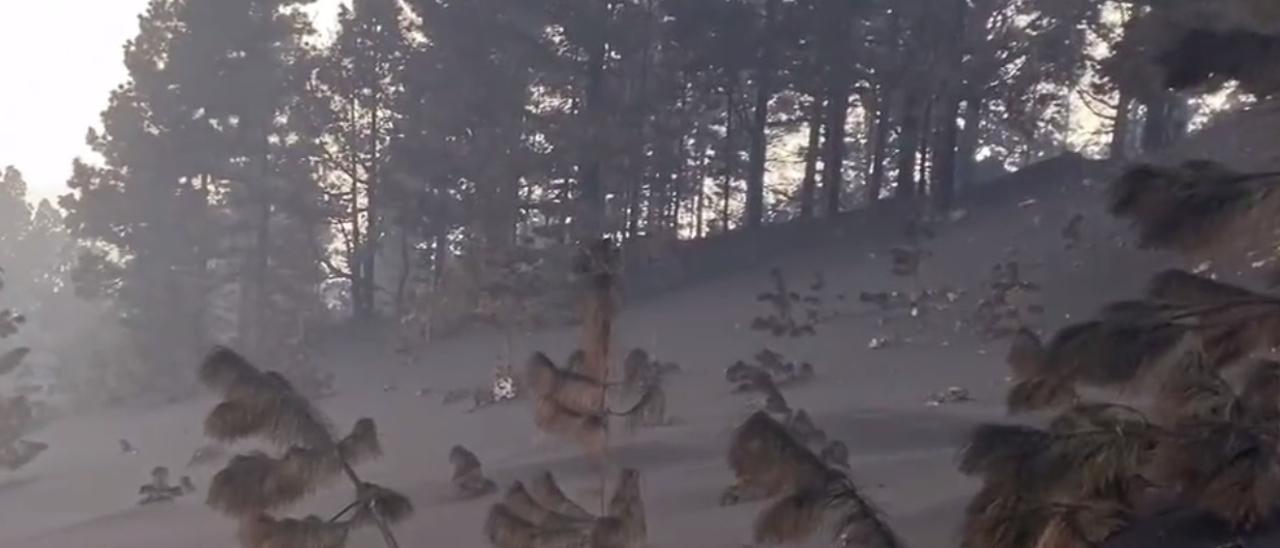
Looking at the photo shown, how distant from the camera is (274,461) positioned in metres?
11.8

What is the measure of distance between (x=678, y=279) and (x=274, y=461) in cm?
3208

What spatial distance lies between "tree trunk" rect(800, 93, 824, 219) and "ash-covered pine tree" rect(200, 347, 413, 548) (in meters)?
33.6

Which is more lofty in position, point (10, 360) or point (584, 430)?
point (584, 430)

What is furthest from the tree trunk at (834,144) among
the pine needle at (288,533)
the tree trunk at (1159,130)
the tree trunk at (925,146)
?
the pine needle at (288,533)

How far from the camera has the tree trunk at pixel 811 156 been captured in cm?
4550

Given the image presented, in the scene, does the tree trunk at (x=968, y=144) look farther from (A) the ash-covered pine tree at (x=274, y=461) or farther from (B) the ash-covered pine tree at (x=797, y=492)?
(B) the ash-covered pine tree at (x=797, y=492)

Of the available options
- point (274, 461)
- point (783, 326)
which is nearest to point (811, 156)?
point (783, 326)

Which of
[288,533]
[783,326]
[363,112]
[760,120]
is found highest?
[363,112]

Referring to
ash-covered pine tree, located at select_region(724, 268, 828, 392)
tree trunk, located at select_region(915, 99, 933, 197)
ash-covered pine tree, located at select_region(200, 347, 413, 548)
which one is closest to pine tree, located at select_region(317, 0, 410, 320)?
ash-covered pine tree, located at select_region(724, 268, 828, 392)

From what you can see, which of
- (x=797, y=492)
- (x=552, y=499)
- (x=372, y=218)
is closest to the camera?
(x=797, y=492)

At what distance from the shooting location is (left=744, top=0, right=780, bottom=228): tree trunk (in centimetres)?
4369

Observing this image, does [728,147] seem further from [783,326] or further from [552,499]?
[552,499]

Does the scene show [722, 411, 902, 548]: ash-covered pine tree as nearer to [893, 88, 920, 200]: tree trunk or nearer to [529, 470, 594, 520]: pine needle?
[529, 470, 594, 520]: pine needle

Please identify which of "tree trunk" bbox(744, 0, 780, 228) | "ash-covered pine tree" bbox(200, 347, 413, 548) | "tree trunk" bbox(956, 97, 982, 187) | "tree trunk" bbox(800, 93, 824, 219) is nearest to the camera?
"ash-covered pine tree" bbox(200, 347, 413, 548)
